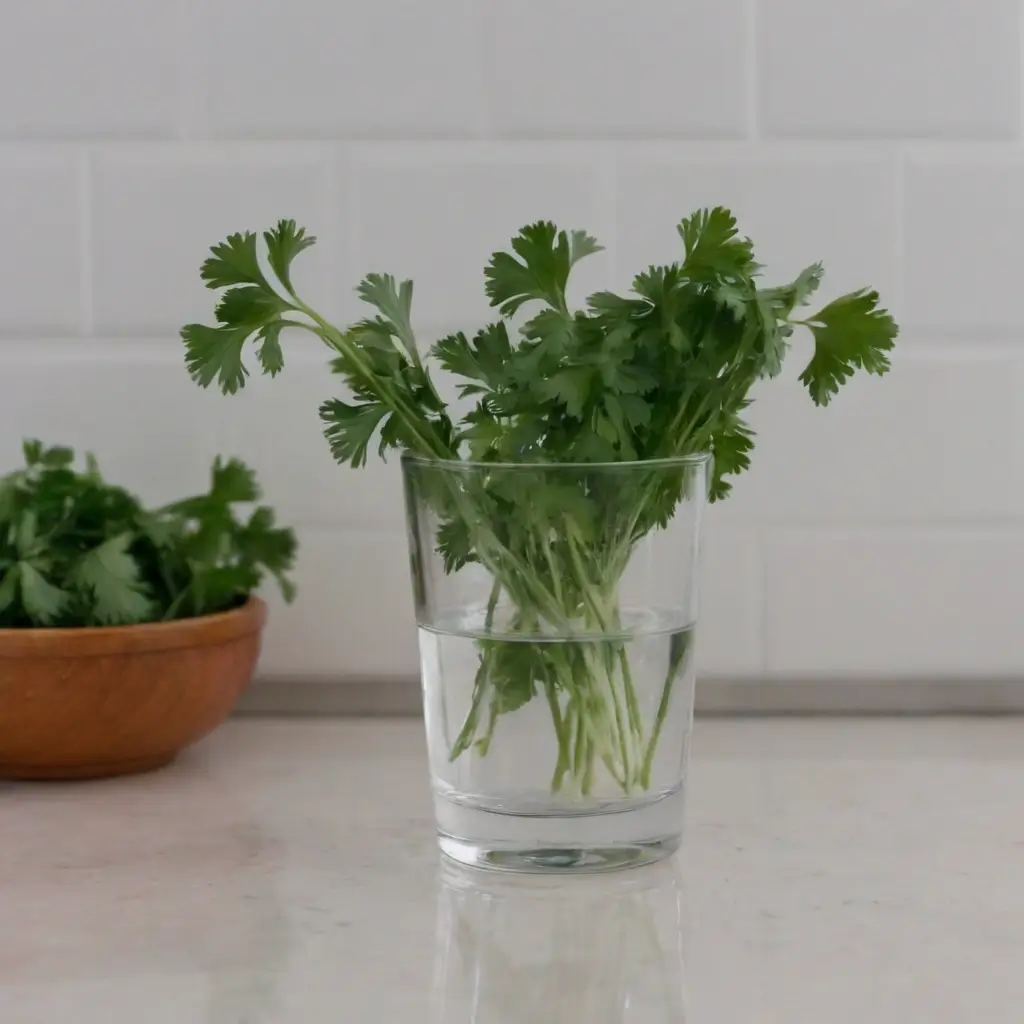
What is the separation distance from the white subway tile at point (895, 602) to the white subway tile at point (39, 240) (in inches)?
21.7

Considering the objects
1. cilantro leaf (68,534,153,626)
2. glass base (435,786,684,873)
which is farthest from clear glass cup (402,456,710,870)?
cilantro leaf (68,534,153,626)

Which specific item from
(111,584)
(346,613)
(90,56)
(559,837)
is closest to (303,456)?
(346,613)

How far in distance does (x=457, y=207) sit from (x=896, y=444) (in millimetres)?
363

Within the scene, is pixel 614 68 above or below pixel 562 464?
above

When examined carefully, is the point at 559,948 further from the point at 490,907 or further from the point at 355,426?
the point at 355,426

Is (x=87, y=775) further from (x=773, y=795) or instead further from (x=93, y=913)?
(x=773, y=795)

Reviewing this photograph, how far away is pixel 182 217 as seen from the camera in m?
0.94

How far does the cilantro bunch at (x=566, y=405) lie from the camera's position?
0.59 meters

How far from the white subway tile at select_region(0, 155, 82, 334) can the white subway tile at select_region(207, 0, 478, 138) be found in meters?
0.13

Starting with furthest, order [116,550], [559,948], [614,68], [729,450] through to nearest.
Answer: [614,68], [116,550], [729,450], [559,948]

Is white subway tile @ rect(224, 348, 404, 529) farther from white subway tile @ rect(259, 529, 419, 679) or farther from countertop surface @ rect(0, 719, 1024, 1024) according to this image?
countertop surface @ rect(0, 719, 1024, 1024)

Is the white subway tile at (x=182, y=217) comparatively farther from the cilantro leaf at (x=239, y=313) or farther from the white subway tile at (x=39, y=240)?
the cilantro leaf at (x=239, y=313)

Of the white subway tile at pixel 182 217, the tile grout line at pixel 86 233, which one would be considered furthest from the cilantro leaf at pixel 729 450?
the tile grout line at pixel 86 233

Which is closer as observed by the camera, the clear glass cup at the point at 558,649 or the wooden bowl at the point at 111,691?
the clear glass cup at the point at 558,649
